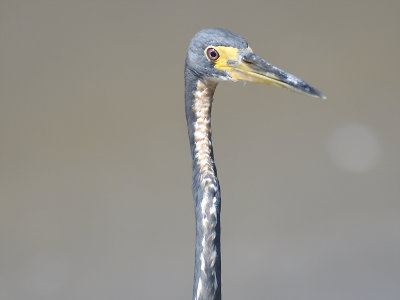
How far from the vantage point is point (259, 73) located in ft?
6.00

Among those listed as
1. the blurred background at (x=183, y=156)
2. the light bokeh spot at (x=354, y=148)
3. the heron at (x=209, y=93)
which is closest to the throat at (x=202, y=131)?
the heron at (x=209, y=93)

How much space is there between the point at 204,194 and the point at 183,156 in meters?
2.35

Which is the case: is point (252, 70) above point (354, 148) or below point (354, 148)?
below

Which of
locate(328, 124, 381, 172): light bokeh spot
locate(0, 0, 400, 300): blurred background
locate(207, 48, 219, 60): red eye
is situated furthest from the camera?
locate(328, 124, 381, 172): light bokeh spot

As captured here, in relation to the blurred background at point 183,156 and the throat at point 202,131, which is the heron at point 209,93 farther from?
the blurred background at point 183,156

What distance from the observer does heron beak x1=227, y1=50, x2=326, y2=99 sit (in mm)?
1782

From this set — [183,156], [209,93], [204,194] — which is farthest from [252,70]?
[183,156]

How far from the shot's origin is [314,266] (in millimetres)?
4043

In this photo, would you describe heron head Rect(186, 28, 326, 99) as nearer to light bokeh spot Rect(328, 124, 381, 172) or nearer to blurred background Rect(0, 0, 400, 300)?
blurred background Rect(0, 0, 400, 300)

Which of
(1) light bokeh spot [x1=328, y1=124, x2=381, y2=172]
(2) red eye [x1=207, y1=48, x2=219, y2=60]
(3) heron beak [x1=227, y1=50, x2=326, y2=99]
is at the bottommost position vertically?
(3) heron beak [x1=227, y1=50, x2=326, y2=99]

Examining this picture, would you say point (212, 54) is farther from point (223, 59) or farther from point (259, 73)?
point (259, 73)

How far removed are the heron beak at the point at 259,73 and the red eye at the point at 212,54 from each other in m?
0.05

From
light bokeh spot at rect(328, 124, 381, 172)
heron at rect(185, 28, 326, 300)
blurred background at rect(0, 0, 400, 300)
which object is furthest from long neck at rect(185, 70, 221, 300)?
light bokeh spot at rect(328, 124, 381, 172)

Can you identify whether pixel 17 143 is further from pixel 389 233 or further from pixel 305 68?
pixel 389 233
